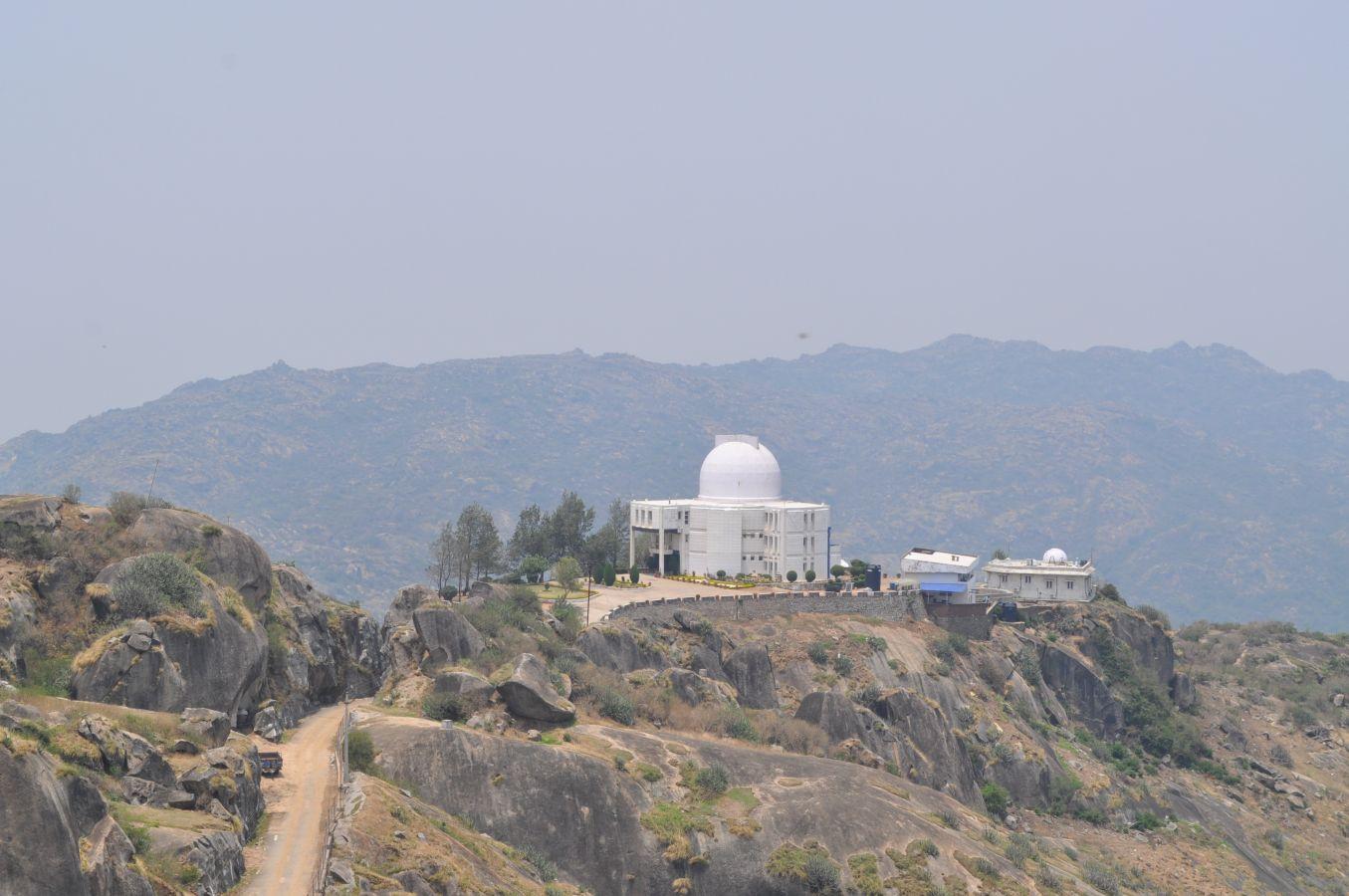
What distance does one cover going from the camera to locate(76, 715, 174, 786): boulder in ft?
105

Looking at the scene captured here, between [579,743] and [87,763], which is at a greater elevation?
[87,763]

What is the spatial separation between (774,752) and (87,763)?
94.7 feet

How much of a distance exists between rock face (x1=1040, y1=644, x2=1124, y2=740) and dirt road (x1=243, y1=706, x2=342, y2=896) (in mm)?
65868

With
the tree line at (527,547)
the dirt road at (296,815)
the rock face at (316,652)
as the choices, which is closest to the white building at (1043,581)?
the tree line at (527,547)

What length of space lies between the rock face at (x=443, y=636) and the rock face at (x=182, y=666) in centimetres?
897

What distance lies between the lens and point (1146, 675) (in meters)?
107

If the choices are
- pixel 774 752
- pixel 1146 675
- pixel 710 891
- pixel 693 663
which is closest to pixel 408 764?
pixel 710 891

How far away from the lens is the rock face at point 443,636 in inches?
2237

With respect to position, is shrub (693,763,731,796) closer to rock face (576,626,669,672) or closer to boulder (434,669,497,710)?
boulder (434,669,497,710)

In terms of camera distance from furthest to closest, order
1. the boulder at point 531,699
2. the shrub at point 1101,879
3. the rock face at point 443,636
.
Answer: the shrub at point 1101,879 → the rock face at point 443,636 → the boulder at point 531,699

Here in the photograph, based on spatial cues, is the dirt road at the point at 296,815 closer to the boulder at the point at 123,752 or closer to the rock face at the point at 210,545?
the boulder at the point at 123,752

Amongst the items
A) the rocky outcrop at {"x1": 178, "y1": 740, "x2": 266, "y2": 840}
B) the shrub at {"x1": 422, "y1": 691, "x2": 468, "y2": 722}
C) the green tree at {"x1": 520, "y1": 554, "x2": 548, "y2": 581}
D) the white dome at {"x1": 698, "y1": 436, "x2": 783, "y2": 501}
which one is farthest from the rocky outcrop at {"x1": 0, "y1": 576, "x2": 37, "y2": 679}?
the white dome at {"x1": 698, "y1": 436, "x2": 783, "y2": 501}

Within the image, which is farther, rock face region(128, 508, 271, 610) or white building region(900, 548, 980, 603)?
white building region(900, 548, 980, 603)

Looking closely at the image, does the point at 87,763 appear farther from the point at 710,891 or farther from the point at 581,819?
the point at 710,891
